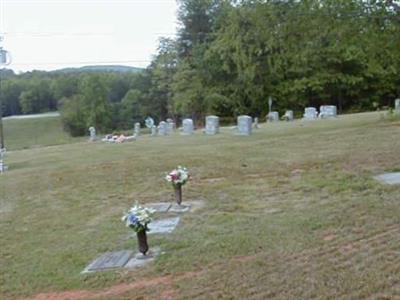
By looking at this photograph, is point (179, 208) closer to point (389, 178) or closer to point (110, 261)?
point (110, 261)

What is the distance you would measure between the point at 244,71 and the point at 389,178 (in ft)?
76.3

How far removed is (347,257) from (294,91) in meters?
34.5

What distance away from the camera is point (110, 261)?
15.5 ft

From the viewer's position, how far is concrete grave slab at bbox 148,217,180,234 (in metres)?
5.66

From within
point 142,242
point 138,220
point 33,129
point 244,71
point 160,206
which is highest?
point 244,71

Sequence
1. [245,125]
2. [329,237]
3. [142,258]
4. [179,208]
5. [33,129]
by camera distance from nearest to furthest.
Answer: [329,237] → [142,258] → [179,208] → [245,125] → [33,129]

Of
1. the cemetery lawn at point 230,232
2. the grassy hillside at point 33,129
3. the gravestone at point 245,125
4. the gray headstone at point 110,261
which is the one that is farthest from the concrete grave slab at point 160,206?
the grassy hillside at point 33,129

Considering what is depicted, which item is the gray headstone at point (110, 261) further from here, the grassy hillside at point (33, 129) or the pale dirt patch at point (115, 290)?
the grassy hillside at point (33, 129)

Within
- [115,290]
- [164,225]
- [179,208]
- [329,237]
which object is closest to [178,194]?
[179,208]

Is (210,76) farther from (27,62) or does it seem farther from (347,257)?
(347,257)

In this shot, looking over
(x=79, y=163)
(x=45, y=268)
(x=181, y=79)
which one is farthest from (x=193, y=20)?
(x=45, y=268)

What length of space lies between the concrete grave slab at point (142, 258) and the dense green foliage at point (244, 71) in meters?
10.6

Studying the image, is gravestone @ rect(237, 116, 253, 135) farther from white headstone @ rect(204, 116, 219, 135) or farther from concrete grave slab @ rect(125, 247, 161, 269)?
concrete grave slab @ rect(125, 247, 161, 269)

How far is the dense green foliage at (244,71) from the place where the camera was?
14023 millimetres
